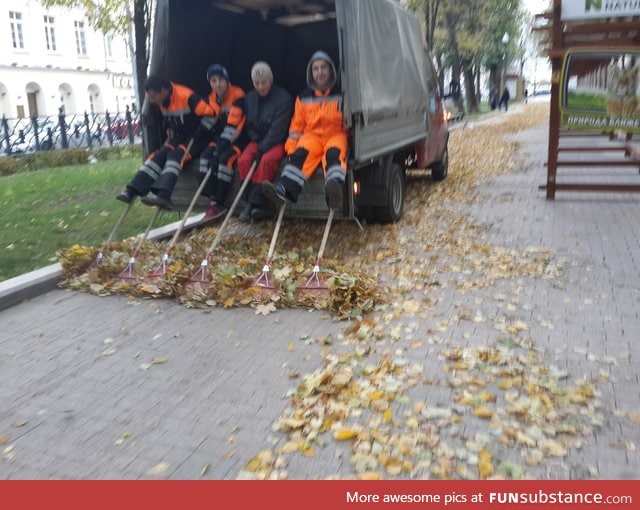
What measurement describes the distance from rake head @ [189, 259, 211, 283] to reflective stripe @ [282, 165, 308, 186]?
1172 millimetres

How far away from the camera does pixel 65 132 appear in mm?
21281

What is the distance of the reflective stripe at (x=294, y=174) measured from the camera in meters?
6.21

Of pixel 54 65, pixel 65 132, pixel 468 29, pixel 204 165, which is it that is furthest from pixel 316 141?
pixel 54 65

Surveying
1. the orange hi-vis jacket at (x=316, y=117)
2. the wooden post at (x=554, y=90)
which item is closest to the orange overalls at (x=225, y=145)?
the orange hi-vis jacket at (x=316, y=117)

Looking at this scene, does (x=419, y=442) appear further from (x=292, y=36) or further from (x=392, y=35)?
(x=292, y=36)

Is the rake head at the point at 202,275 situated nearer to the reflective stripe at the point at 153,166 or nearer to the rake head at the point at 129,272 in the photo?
the rake head at the point at 129,272

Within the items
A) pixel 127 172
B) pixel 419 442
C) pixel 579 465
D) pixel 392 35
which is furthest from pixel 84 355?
pixel 127 172

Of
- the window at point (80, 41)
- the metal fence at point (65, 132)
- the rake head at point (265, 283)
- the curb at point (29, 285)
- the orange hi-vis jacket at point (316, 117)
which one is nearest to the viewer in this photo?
the rake head at point (265, 283)

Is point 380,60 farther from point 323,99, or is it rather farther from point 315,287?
point 315,287

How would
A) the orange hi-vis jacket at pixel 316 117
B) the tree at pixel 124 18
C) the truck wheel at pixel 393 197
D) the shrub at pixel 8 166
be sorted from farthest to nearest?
the shrub at pixel 8 166, the tree at pixel 124 18, the truck wheel at pixel 393 197, the orange hi-vis jacket at pixel 316 117

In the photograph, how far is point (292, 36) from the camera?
9.94 metres

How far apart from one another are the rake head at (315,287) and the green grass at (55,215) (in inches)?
120

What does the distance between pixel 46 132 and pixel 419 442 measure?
2088cm

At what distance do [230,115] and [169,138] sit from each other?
0.77 m
